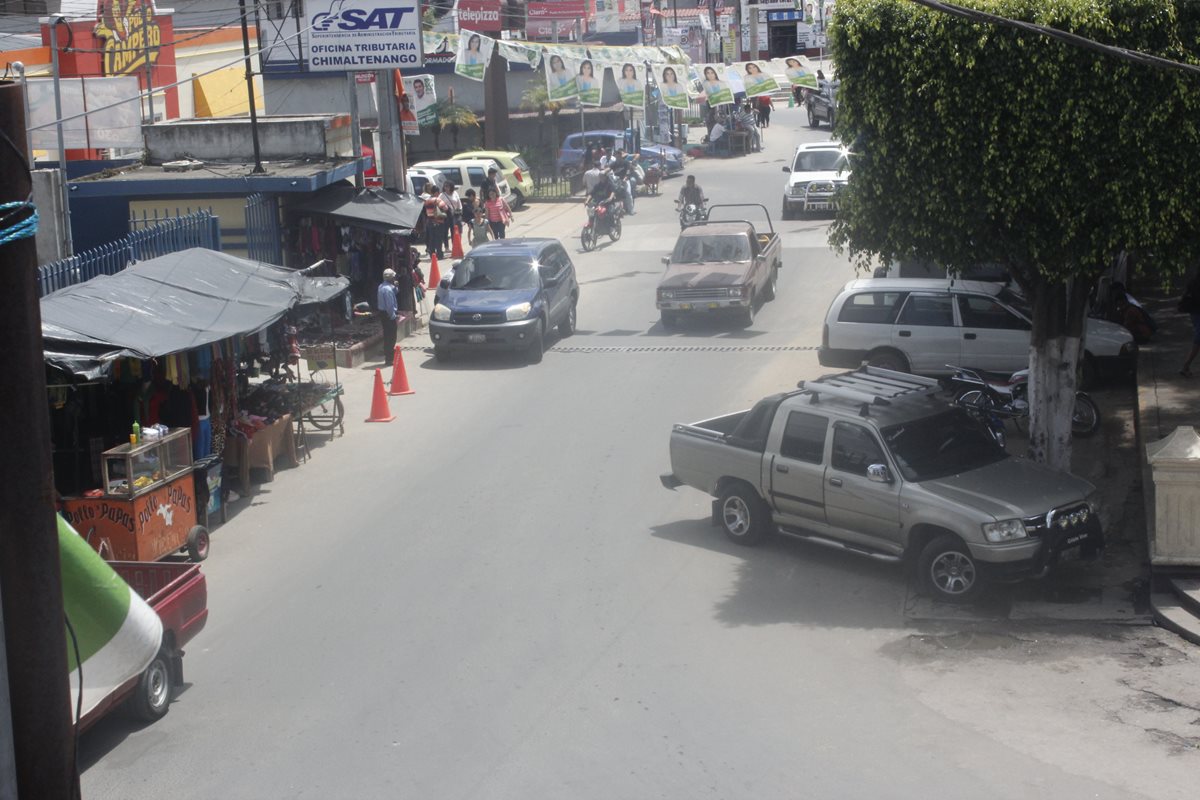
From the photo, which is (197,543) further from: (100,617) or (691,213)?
(691,213)

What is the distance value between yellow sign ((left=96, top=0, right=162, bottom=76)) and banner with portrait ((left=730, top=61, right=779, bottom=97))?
50.9ft

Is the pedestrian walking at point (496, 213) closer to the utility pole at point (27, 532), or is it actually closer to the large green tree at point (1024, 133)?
the large green tree at point (1024, 133)

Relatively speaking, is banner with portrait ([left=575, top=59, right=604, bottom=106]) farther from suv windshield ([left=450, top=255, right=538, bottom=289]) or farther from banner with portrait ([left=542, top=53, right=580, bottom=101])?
suv windshield ([left=450, top=255, right=538, bottom=289])

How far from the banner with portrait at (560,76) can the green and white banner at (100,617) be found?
30.9 metres

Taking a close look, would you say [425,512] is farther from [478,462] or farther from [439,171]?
[439,171]

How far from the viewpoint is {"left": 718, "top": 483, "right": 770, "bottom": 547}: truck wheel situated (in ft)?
42.9

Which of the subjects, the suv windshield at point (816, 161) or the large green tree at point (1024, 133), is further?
the suv windshield at point (816, 161)

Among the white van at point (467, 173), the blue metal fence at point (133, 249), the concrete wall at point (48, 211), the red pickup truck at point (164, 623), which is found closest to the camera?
the red pickup truck at point (164, 623)

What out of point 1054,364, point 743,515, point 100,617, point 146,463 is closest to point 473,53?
point 146,463

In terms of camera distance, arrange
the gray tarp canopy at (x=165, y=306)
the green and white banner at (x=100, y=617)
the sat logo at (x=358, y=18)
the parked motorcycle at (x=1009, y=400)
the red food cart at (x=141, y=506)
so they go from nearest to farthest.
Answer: the green and white banner at (x=100, y=617)
the gray tarp canopy at (x=165, y=306)
the red food cart at (x=141, y=506)
the parked motorcycle at (x=1009, y=400)
the sat logo at (x=358, y=18)

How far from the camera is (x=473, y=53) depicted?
3272 centimetres

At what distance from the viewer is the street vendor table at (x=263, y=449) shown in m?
15.4

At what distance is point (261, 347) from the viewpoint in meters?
17.0

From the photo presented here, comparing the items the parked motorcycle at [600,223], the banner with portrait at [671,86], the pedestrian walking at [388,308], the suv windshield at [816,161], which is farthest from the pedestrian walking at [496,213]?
the pedestrian walking at [388,308]
